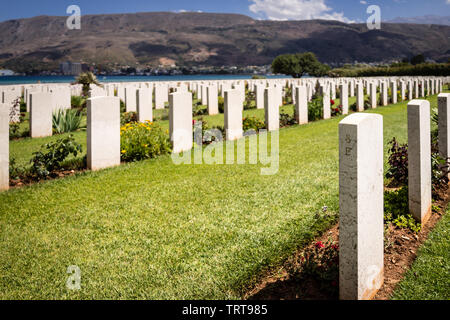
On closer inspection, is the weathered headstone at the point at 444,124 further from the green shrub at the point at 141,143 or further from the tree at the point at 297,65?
the tree at the point at 297,65

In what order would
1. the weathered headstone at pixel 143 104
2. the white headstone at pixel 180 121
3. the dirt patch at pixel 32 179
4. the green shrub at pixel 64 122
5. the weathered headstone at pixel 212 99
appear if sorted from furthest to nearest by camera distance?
the weathered headstone at pixel 212 99 < the weathered headstone at pixel 143 104 < the green shrub at pixel 64 122 < the white headstone at pixel 180 121 < the dirt patch at pixel 32 179

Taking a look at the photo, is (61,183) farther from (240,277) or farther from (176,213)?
(240,277)

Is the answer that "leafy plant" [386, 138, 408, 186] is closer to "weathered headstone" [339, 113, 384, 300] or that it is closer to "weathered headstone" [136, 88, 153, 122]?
"weathered headstone" [339, 113, 384, 300]

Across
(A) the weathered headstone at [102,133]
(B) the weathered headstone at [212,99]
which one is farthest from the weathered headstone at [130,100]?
(A) the weathered headstone at [102,133]

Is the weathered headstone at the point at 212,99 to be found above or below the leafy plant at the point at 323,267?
above

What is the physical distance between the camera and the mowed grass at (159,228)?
3.12m

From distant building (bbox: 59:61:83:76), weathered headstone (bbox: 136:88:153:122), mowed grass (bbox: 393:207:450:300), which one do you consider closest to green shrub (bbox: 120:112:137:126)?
weathered headstone (bbox: 136:88:153:122)

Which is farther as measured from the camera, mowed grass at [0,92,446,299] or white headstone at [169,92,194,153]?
white headstone at [169,92,194,153]

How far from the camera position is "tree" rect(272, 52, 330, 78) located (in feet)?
225

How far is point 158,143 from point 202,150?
102cm

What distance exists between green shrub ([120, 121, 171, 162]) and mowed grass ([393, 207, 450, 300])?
5542 mm

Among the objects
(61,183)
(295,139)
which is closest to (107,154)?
(61,183)

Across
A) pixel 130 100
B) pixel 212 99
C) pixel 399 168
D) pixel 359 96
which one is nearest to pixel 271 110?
pixel 212 99

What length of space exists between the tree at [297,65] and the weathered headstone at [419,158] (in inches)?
2641
